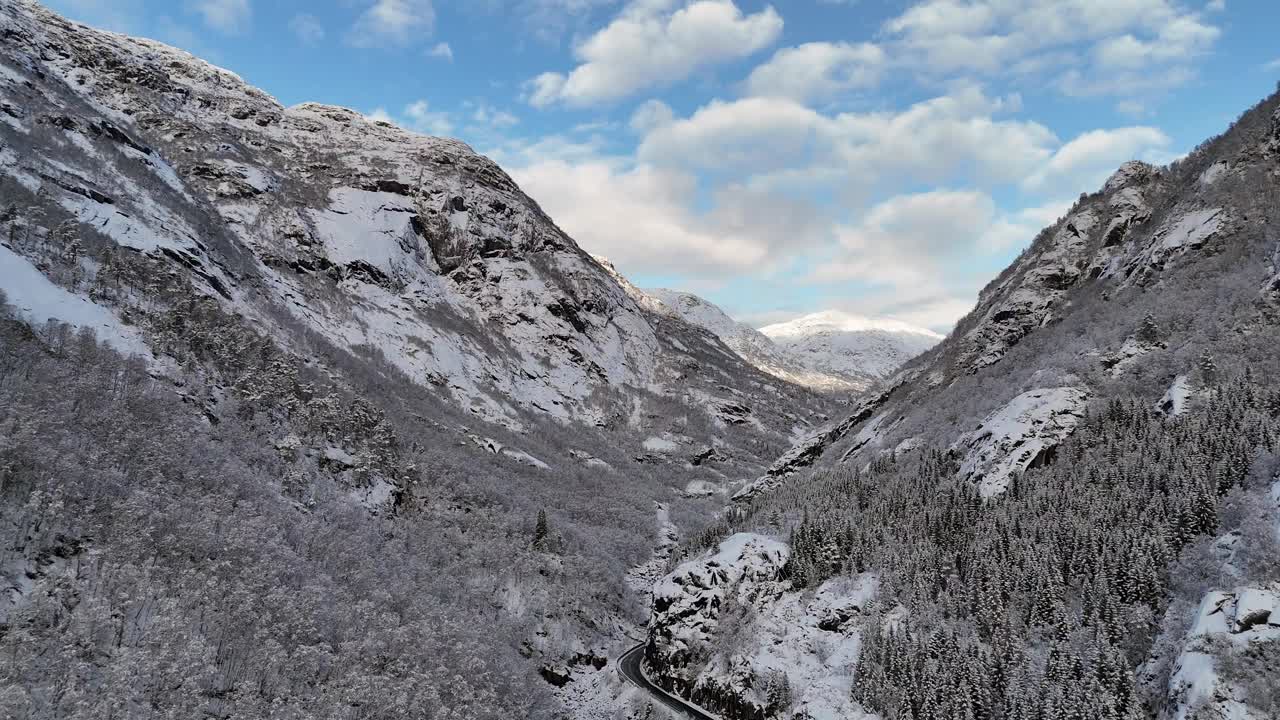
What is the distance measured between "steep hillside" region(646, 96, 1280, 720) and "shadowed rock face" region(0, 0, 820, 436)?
197 feet

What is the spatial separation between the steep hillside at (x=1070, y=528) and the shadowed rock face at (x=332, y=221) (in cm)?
6011

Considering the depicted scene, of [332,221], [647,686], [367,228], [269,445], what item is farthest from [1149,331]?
[332,221]

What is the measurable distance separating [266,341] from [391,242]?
3065 inches

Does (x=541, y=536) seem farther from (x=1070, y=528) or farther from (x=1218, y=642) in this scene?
(x=1218, y=642)

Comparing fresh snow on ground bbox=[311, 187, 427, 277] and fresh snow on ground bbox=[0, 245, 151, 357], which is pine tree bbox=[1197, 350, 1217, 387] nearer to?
fresh snow on ground bbox=[0, 245, 151, 357]

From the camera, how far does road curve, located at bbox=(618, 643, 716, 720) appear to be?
3378cm

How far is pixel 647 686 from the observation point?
38750 millimetres

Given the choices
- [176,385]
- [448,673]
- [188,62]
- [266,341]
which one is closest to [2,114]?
[266,341]

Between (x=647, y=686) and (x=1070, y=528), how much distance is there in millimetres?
25662

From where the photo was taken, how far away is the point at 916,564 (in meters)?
30.7

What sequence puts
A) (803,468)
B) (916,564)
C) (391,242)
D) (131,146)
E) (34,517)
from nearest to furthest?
1. (34,517)
2. (916,564)
3. (803,468)
4. (131,146)
5. (391,242)

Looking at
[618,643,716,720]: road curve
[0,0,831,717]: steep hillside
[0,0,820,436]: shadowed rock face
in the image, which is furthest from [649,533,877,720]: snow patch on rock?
[0,0,820,436]: shadowed rock face

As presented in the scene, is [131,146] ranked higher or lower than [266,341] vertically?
higher

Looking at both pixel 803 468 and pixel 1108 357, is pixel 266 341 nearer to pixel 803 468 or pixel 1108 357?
pixel 803 468
